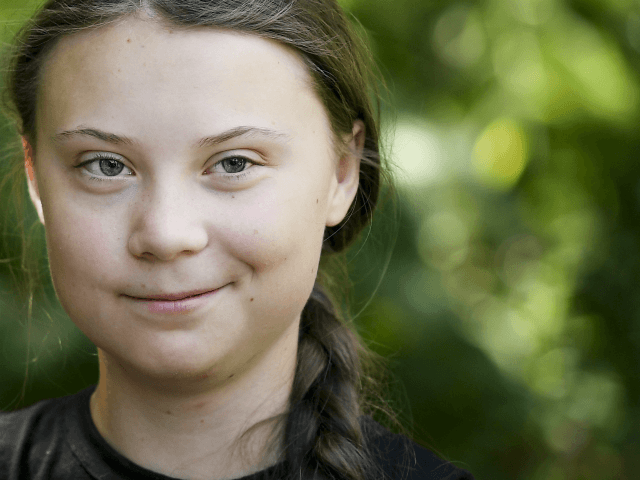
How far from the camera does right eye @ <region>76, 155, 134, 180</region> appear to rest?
1.21 m

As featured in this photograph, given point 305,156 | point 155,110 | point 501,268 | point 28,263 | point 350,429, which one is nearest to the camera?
point 155,110

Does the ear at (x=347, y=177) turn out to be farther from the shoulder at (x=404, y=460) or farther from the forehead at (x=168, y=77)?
the shoulder at (x=404, y=460)

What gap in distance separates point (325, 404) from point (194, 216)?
1.70 feet

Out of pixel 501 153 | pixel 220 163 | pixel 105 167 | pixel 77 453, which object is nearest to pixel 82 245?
pixel 105 167

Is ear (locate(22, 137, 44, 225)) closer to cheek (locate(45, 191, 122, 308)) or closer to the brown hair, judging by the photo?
the brown hair

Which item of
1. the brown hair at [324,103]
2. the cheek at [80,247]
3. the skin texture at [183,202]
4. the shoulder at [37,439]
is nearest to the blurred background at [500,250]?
the brown hair at [324,103]

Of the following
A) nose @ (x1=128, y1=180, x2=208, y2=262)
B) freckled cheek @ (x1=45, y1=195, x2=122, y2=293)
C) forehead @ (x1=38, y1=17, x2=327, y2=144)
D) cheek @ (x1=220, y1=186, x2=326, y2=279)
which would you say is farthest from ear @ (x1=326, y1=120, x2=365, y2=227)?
freckled cheek @ (x1=45, y1=195, x2=122, y2=293)

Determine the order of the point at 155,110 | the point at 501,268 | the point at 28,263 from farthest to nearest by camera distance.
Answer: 1. the point at 501,268
2. the point at 28,263
3. the point at 155,110

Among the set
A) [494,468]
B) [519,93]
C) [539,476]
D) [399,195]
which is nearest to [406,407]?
[494,468]

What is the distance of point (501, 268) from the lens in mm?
2174

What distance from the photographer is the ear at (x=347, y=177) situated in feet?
4.66

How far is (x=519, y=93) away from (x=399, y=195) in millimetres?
457

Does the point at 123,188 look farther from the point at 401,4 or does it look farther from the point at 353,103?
the point at 401,4

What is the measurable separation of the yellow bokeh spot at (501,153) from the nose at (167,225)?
1130 millimetres
